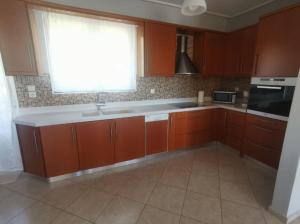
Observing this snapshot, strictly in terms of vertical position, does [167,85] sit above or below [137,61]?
below

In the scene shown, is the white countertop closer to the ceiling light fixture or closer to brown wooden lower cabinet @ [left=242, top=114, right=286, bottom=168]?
brown wooden lower cabinet @ [left=242, top=114, right=286, bottom=168]

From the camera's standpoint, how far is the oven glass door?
6.73 ft

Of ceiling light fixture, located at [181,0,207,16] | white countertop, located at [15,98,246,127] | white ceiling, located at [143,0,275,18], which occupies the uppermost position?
white ceiling, located at [143,0,275,18]

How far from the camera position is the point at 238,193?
1.95m

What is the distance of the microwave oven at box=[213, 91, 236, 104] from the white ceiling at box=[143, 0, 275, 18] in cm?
152

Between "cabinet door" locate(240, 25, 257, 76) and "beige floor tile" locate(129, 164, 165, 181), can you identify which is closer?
"beige floor tile" locate(129, 164, 165, 181)

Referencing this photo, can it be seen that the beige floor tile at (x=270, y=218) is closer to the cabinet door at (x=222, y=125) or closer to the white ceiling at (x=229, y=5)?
the cabinet door at (x=222, y=125)

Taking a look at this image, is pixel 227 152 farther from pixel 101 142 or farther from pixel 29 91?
pixel 29 91

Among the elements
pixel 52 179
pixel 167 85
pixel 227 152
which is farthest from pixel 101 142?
pixel 227 152

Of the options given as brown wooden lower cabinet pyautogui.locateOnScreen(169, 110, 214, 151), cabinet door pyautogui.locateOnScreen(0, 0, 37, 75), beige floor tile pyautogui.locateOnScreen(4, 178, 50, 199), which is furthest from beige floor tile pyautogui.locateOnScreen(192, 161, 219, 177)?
cabinet door pyautogui.locateOnScreen(0, 0, 37, 75)

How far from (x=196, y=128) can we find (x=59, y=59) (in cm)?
243

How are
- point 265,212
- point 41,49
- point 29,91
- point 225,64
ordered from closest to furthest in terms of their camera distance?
1. point 265,212
2. point 41,49
3. point 29,91
4. point 225,64

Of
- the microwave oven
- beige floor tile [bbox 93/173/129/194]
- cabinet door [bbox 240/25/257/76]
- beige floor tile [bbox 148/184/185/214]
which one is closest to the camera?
beige floor tile [bbox 148/184/185/214]

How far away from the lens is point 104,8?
241 centimetres
